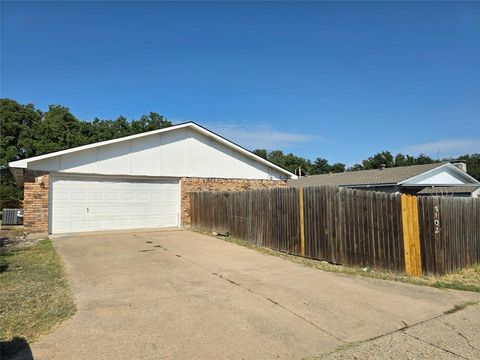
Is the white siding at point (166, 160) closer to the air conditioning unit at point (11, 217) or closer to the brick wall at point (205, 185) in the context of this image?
the brick wall at point (205, 185)

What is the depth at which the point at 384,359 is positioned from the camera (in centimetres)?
381

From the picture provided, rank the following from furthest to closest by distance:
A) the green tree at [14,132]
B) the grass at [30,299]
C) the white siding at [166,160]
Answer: the green tree at [14,132] → the white siding at [166,160] → the grass at [30,299]

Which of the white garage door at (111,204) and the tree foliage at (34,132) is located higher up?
the tree foliage at (34,132)

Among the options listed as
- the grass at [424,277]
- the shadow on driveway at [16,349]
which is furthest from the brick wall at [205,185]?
the shadow on driveway at [16,349]

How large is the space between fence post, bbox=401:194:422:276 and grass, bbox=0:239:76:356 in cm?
661

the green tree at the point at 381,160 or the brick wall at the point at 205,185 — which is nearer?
the brick wall at the point at 205,185

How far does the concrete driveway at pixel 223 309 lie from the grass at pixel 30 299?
0.75ft

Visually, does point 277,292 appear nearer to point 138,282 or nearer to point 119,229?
point 138,282

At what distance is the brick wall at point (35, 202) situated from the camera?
45.3 feet

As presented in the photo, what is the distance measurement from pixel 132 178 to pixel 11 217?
28.8ft

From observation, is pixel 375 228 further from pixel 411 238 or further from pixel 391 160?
pixel 391 160

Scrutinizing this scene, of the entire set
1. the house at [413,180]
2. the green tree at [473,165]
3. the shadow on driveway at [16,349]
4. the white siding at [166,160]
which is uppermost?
the green tree at [473,165]

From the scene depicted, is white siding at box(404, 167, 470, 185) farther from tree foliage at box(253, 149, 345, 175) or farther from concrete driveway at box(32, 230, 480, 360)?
tree foliage at box(253, 149, 345, 175)

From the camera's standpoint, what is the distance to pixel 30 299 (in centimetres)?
555
